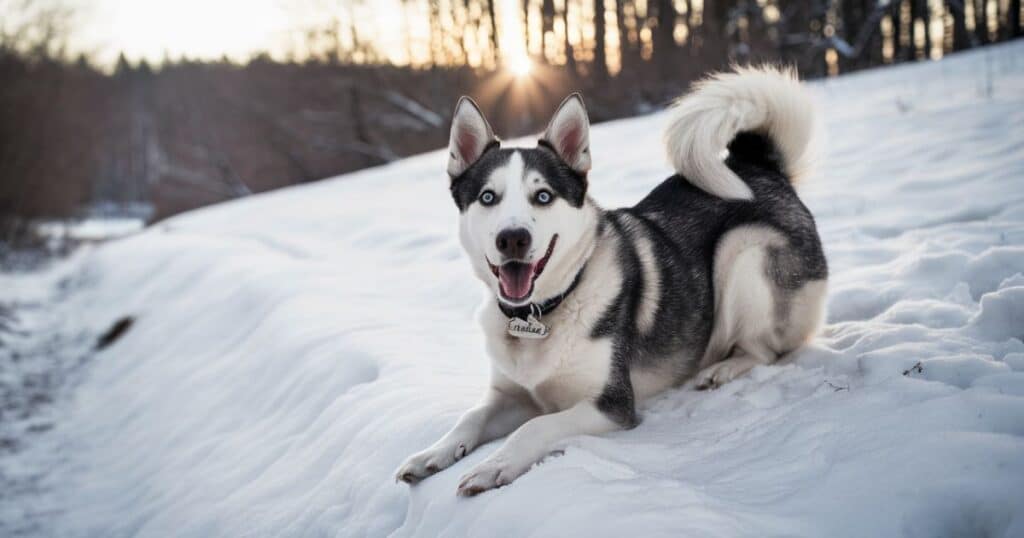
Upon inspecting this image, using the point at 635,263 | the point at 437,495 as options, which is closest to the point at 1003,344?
the point at 635,263

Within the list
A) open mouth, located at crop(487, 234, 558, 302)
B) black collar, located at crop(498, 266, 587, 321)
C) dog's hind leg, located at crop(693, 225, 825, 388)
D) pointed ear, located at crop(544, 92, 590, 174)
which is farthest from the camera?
dog's hind leg, located at crop(693, 225, 825, 388)

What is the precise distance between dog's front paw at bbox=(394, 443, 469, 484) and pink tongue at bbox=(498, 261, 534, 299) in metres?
0.67

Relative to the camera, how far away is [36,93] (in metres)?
19.8

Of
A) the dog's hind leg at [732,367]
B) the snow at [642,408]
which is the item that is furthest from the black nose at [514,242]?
the dog's hind leg at [732,367]

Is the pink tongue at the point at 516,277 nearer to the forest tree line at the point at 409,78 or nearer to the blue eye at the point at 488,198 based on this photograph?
the blue eye at the point at 488,198

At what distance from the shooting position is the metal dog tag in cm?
242

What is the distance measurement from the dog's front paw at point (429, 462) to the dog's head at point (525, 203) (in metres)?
0.64

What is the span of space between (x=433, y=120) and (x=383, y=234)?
11540 millimetres

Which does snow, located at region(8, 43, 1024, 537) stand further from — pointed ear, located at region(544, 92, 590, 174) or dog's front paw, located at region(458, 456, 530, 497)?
pointed ear, located at region(544, 92, 590, 174)

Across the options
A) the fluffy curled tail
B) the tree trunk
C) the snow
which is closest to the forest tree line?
the tree trunk

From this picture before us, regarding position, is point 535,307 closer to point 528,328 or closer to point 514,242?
point 528,328

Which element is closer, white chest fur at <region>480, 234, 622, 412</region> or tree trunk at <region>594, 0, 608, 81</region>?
white chest fur at <region>480, 234, 622, 412</region>

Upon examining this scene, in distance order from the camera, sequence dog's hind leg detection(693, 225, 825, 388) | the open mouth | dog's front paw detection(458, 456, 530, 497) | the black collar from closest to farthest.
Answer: dog's front paw detection(458, 456, 530, 497)
the open mouth
the black collar
dog's hind leg detection(693, 225, 825, 388)

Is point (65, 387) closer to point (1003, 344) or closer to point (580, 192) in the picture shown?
point (580, 192)
